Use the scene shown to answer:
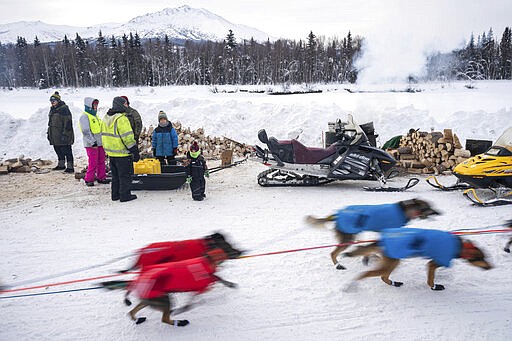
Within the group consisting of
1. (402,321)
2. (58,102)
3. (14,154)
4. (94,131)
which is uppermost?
(58,102)

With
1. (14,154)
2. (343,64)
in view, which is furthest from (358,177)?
(343,64)

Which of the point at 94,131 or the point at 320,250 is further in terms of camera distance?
the point at 94,131

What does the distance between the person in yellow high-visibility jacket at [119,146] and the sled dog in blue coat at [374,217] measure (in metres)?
3.78

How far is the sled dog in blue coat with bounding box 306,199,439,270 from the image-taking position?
3.46m

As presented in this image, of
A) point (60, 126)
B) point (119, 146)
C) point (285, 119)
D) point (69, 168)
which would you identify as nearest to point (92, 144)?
point (119, 146)

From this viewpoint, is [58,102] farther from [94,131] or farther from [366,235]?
[366,235]

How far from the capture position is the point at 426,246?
2.92 metres

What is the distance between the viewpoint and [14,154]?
10398mm

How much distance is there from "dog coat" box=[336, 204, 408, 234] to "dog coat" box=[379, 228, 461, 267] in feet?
1.54

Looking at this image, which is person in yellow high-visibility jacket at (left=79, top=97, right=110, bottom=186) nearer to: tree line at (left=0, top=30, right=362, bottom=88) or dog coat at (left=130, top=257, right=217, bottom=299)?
dog coat at (left=130, top=257, right=217, bottom=299)

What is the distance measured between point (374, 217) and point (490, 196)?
3.92 m

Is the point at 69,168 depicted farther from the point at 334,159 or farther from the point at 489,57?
the point at 489,57

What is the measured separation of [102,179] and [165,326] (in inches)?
209

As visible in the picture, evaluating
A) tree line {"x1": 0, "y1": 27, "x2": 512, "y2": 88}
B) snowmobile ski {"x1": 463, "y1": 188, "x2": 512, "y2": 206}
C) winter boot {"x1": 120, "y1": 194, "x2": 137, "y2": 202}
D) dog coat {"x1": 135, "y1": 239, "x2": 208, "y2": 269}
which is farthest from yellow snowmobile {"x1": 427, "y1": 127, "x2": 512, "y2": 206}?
tree line {"x1": 0, "y1": 27, "x2": 512, "y2": 88}
